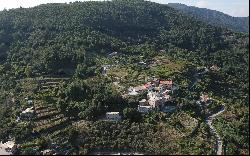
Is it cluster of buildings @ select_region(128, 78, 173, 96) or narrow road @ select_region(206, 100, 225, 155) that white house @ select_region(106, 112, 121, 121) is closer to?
cluster of buildings @ select_region(128, 78, 173, 96)

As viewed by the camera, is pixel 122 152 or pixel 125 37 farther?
pixel 125 37

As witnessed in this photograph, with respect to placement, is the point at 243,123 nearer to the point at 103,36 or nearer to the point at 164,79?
the point at 164,79

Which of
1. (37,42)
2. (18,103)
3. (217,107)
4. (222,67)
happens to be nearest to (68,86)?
(18,103)

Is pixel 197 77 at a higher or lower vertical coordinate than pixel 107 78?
lower

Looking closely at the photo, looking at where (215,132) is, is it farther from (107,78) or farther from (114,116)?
(107,78)

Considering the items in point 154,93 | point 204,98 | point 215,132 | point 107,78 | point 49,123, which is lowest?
point 215,132

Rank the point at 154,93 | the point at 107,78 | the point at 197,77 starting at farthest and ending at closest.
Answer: the point at 197,77 < the point at 107,78 < the point at 154,93

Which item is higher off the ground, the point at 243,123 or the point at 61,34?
the point at 61,34

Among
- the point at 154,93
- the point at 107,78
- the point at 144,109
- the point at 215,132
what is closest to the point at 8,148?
the point at 144,109
